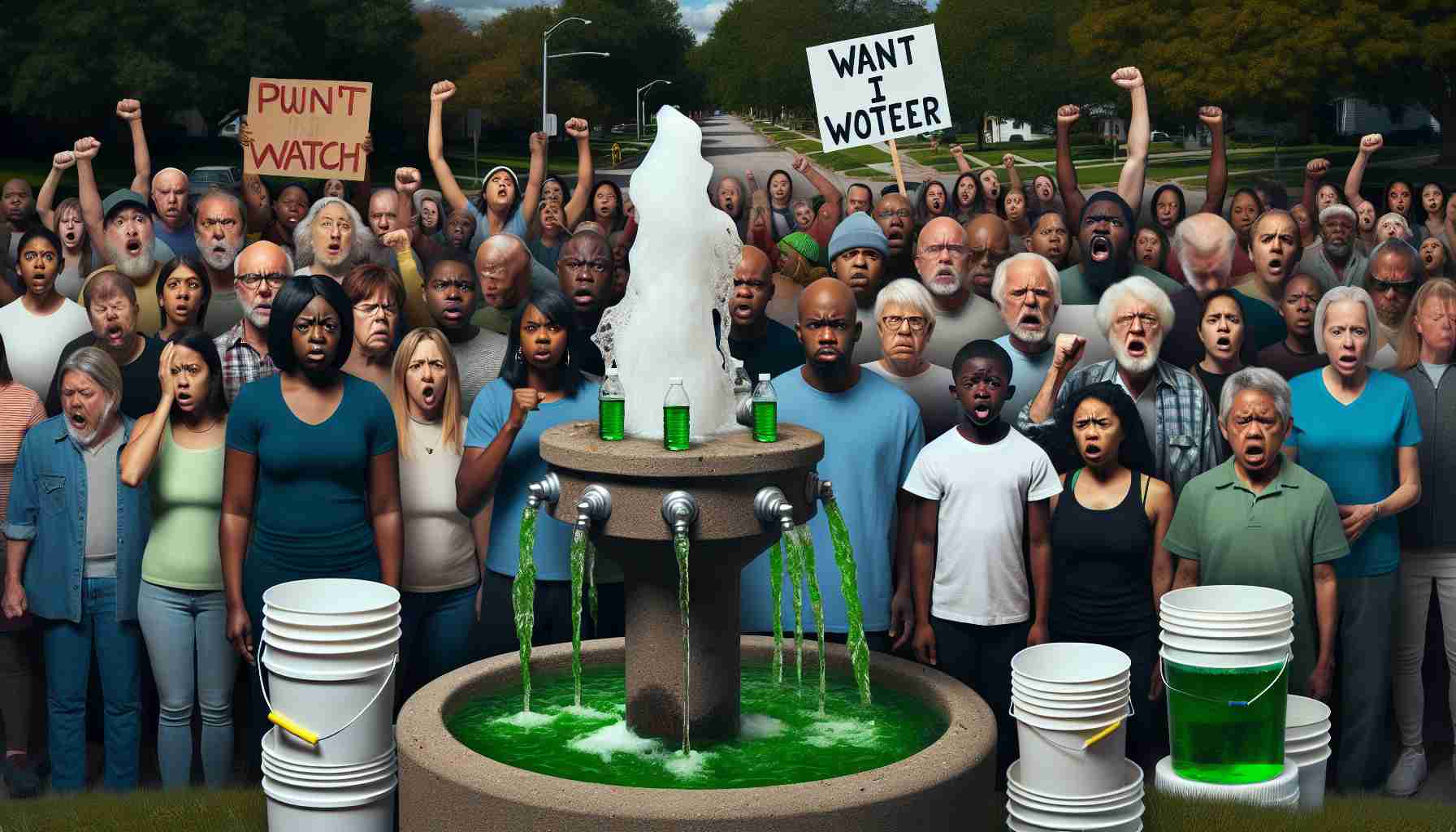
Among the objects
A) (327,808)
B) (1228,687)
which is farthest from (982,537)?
(327,808)

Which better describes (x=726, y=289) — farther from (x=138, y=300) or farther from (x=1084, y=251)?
(x=138, y=300)

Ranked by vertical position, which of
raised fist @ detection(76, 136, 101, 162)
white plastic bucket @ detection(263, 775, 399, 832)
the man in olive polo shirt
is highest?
raised fist @ detection(76, 136, 101, 162)

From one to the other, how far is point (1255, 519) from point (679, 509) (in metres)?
2.68

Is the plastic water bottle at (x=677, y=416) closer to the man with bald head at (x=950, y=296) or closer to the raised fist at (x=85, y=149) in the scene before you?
the man with bald head at (x=950, y=296)

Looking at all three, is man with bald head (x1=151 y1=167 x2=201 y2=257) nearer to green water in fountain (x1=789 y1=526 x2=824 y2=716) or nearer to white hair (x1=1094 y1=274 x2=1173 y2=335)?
white hair (x1=1094 y1=274 x2=1173 y2=335)

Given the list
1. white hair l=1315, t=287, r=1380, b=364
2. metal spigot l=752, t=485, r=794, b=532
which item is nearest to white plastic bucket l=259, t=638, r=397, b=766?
metal spigot l=752, t=485, r=794, b=532

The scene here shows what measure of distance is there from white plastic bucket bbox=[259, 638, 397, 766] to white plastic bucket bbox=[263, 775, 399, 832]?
0.10 meters

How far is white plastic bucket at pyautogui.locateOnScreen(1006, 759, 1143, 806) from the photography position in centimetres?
629

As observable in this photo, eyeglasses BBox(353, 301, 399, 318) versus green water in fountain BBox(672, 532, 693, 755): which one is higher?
eyeglasses BBox(353, 301, 399, 318)

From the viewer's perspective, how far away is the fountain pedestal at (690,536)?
6086 mm

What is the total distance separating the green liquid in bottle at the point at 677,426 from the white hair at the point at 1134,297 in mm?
2631

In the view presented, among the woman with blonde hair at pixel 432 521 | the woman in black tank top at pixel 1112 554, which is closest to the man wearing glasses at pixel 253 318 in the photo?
the woman with blonde hair at pixel 432 521

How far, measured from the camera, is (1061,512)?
24.8 ft

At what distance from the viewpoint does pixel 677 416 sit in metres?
6.16
